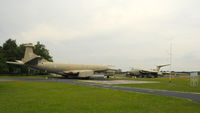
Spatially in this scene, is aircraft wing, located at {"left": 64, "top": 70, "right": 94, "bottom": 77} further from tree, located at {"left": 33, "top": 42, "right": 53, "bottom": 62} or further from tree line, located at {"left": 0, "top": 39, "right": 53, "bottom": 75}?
tree, located at {"left": 33, "top": 42, "right": 53, "bottom": 62}

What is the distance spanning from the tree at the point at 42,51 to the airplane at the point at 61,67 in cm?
2269

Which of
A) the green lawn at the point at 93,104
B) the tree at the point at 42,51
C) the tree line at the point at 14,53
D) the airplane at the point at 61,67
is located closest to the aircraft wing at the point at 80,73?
the airplane at the point at 61,67

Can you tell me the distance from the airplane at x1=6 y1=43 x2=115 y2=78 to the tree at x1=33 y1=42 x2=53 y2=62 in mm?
22692

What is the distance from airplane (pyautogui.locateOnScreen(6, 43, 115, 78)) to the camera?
5569 cm

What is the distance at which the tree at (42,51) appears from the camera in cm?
8392

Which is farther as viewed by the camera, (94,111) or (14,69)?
(14,69)

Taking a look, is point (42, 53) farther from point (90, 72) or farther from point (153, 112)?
point (153, 112)

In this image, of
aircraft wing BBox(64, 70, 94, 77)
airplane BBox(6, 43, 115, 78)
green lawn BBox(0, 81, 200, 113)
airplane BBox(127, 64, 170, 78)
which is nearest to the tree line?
airplane BBox(6, 43, 115, 78)

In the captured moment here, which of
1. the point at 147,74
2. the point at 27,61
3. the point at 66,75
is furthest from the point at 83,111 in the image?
the point at 147,74

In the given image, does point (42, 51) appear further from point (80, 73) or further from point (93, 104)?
point (93, 104)

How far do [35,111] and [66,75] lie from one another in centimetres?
5107

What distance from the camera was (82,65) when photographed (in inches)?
2506

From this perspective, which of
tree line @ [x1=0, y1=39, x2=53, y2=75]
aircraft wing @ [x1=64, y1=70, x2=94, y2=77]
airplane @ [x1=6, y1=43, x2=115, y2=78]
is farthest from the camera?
tree line @ [x1=0, y1=39, x2=53, y2=75]

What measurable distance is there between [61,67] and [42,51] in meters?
29.2
